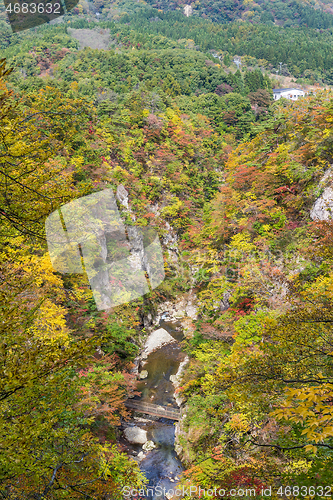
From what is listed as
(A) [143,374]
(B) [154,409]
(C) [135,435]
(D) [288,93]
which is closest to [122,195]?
(A) [143,374]

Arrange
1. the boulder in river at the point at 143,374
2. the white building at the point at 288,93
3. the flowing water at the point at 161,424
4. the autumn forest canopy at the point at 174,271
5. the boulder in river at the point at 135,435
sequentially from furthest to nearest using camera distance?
1. the white building at the point at 288,93
2. the boulder in river at the point at 143,374
3. the boulder in river at the point at 135,435
4. the flowing water at the point at 161,424
5. the autumn forest canopy at the point at 174,271

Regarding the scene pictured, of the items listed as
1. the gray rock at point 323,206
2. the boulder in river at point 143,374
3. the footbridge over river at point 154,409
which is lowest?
the boulder in river at point 143,374

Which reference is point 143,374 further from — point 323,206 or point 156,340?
point 323,206

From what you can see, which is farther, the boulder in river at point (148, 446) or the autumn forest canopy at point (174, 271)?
the boulder in river at point (148, 446)

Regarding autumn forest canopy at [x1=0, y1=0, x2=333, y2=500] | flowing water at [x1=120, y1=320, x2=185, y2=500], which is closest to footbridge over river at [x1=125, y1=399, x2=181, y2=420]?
flowing water at [x1=120, y1=320, x2=185, y2=500]

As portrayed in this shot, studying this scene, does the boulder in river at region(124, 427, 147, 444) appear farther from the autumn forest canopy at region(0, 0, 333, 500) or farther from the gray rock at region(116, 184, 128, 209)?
the gray rock at region(116, 184, 128, 209)

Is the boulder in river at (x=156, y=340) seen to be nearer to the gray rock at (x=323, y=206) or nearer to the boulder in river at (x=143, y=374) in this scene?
the boulder in river at (x=143, y=374)

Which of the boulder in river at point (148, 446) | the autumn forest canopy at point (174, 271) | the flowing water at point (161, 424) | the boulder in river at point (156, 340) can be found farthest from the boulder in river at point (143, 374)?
the boulder in river at point (148, 446)
